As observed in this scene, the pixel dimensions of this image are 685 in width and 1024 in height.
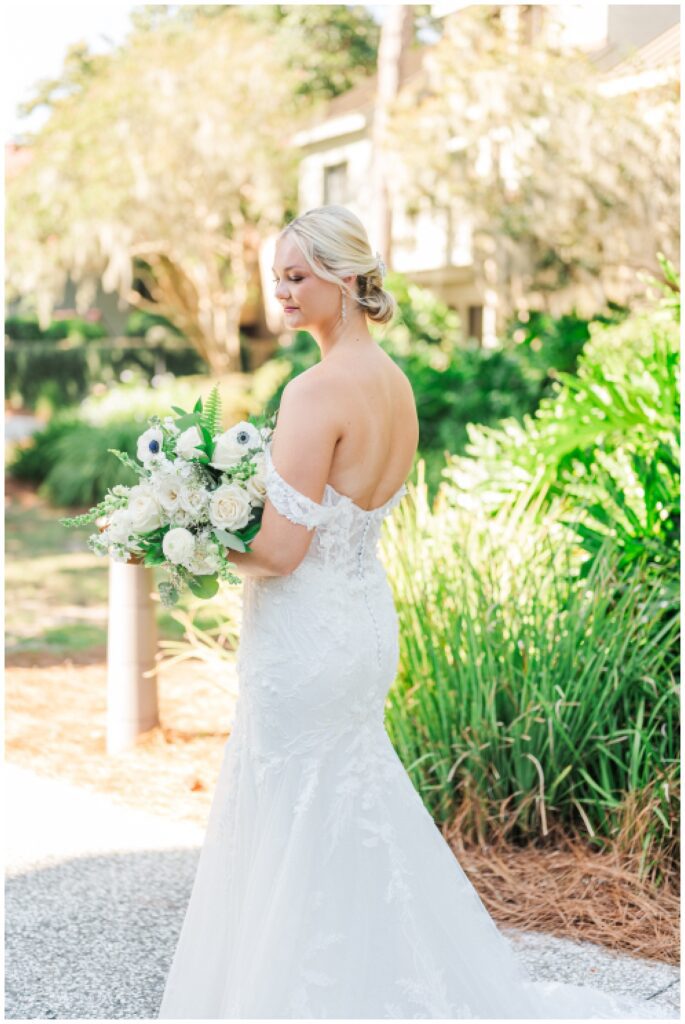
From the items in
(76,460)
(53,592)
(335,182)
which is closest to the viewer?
(53,592)

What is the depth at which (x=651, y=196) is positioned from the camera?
13.6 m

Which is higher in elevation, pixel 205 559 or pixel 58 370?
pixel 58 370

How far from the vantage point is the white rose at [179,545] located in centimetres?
312

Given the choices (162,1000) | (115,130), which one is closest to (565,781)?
(162,1000)

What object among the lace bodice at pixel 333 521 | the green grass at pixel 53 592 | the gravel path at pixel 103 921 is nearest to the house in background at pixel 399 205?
the green grass at pixel 53 592

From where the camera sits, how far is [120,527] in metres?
3.22

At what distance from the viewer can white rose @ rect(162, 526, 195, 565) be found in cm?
312

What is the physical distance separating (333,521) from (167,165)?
2009cm

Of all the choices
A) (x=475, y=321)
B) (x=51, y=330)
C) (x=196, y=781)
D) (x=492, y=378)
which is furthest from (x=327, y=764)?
(x=51, y=330)

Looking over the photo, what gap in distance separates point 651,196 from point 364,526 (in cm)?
1134

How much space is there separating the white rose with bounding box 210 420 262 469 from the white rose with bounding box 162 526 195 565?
0.69 feet

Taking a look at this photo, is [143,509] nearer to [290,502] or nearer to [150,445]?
[150,445]

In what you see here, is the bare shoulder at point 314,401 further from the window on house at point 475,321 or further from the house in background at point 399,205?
the window on house at point 475,321

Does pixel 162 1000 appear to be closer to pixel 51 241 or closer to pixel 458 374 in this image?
pixel 458 374
